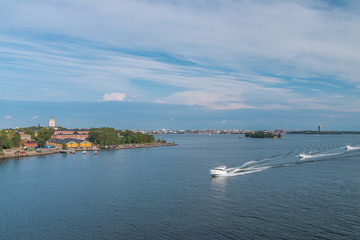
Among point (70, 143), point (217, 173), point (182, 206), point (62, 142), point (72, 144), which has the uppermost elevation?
point (62, 142)

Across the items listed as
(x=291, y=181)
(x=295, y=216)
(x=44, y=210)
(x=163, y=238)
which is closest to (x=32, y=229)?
(x=44, y=210)

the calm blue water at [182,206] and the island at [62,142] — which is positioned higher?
the island at [62,142]

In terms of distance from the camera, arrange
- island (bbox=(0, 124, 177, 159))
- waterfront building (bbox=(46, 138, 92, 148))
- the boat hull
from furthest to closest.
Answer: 1. waterfront building (bbox=(46, 138, 92, 148))
2. island (bbox=(0, 124, 177, 159))
3. the boat hull

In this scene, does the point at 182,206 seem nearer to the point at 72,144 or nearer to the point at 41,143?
the point at 72,144

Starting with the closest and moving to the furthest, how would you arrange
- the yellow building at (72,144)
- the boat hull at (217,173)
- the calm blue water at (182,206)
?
the calm blue water at (182,206) → the boat hull at (217,173) → the yellow building at (72,144)

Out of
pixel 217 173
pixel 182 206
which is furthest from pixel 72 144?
pixel 182 206

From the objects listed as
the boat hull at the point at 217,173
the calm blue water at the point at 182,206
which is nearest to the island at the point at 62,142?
the calm blue water at the point at 182,206

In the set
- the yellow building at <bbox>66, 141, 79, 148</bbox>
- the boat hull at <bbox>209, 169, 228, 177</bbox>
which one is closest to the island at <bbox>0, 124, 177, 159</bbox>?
the yellow building at <bbox>66, 141, 79, 148</bbox>

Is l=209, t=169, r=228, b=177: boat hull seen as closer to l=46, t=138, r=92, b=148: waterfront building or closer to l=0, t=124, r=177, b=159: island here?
l=0, t=124, r=177, b=159: island

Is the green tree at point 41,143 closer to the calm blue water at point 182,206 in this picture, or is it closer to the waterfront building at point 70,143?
the waterfront building at point 70,143

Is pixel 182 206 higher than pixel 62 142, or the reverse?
pixel 62 142

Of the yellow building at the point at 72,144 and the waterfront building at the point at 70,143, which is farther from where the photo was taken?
the waterfront building at the point at 70,143

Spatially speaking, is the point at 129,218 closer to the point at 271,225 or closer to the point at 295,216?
the point at 271,225
